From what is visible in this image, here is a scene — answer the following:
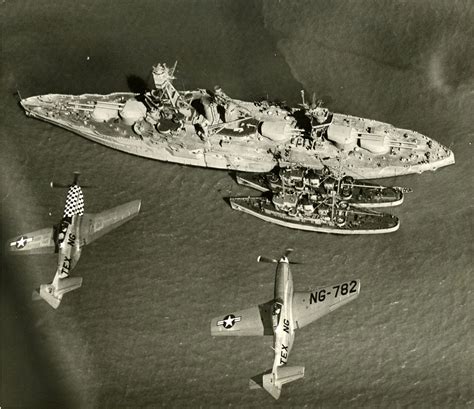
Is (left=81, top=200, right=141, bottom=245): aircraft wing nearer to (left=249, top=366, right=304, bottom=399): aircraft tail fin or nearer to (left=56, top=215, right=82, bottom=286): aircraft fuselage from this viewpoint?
(left=56, top=215, right=82, bottom=286): aircraft fuselage

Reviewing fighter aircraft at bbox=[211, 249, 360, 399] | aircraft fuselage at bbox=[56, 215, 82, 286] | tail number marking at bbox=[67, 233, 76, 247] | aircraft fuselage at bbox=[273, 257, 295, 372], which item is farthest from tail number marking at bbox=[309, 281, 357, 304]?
tail number marking at bbox=[67, 233, 76, 247]

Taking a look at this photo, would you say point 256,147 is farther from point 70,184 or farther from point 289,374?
point 289,374

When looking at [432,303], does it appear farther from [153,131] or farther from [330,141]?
[153,131]

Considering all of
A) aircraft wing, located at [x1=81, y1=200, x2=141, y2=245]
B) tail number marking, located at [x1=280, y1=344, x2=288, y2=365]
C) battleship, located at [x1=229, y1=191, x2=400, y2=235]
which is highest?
battleship, located at [x1=229, y1=191, x2=400, y2=235]

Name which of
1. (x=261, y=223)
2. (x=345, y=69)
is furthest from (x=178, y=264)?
(x=345, y=69)

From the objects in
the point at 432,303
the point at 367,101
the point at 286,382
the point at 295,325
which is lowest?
the point at 286,382

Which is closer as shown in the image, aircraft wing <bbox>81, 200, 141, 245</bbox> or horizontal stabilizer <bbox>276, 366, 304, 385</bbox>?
horizontal stabilizer <bbox>276, 366, 304, 385</bbox>

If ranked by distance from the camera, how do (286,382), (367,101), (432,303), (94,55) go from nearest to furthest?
(286,382)
(432,303)
(367,101)
(94,55)
